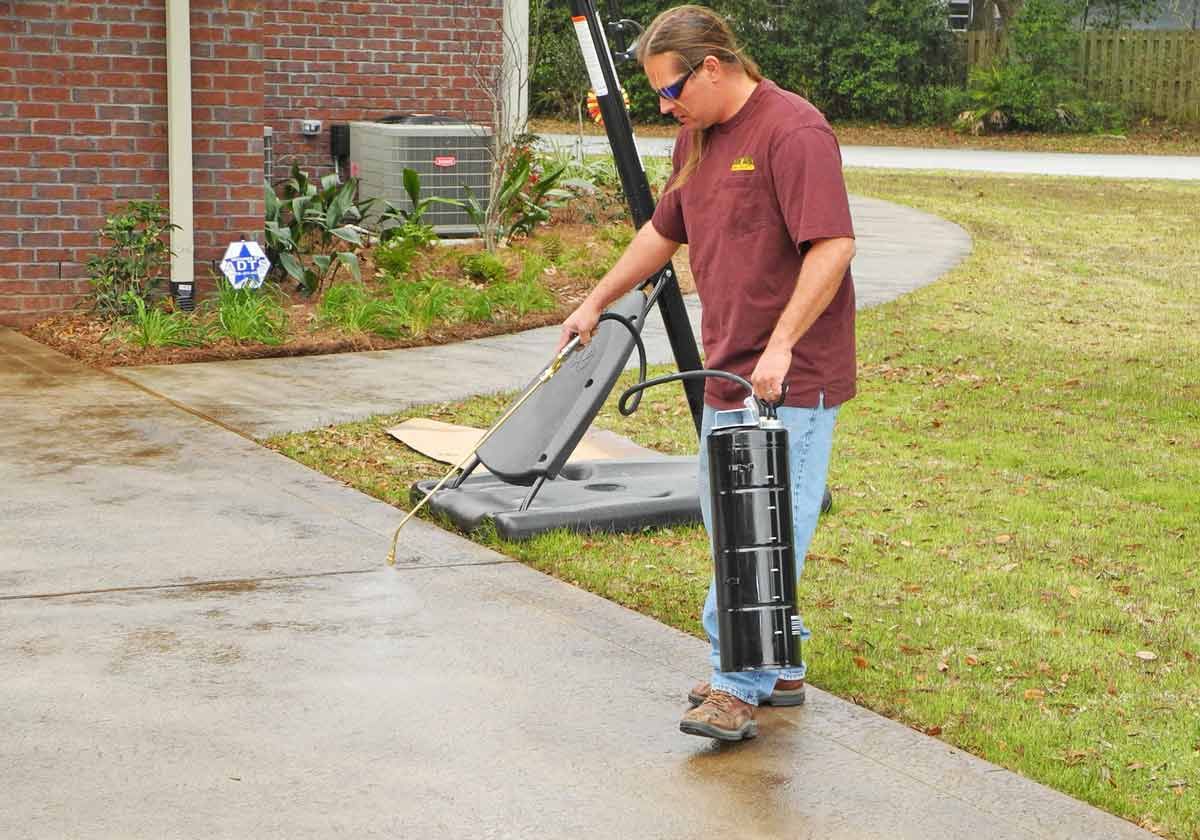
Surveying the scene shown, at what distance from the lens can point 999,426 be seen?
8.45 m

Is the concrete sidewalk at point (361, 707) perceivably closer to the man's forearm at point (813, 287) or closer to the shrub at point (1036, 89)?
the man's forearm at point (813, 287)

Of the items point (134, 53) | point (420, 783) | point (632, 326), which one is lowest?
point (420, 783)

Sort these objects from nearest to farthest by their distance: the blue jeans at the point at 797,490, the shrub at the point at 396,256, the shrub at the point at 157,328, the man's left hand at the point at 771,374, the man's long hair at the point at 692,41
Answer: the man's left hand at the point at 771,374 < the man's long hair at the point at 692,41 < the blue jeans at the point at 797,490 < the shrub at the point at 157,328 < the shrub at the point at 396,256

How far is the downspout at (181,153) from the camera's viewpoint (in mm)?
10242

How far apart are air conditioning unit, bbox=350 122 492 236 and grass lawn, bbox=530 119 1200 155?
1545 cm

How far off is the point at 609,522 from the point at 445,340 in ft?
14.6

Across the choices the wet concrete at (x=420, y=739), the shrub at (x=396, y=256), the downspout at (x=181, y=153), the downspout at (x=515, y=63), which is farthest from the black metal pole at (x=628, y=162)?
the downspout at (x=515, y=63)

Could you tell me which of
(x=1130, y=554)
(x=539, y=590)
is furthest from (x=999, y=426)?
(x=539, y=590)

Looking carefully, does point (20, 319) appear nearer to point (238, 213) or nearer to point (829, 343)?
point (238, 213)

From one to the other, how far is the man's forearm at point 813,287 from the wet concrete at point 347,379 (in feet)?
14.0

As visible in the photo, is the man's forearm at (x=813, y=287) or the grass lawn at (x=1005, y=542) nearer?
the man's forearm at (x=813, y=287)

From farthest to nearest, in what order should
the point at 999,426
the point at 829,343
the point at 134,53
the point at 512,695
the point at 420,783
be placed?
the point at 134,53, the point at 999,426, the point at 512,695, the point at 829,343, the point at 420,783

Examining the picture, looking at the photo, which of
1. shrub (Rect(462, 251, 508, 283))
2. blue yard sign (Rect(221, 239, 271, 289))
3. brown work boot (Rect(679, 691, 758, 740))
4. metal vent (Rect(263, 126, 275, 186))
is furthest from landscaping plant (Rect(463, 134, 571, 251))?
brown work boot (Rect(679, 691, 758, 740))

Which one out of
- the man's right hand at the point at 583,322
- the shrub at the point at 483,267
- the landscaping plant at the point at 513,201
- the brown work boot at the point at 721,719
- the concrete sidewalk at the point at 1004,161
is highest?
the concrete sidewalk at the point at 1004,161
